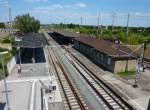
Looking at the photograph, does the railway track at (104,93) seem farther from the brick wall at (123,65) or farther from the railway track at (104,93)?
the brick wall at (123,65)

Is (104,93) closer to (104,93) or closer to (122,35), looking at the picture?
(104,93)

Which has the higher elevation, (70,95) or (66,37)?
(66,37)

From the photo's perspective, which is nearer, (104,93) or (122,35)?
(104,93)

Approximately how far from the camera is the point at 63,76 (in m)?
28.8

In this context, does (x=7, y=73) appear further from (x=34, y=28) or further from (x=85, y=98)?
(x=34, y=28)

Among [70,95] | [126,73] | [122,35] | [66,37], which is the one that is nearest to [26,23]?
[66,37]

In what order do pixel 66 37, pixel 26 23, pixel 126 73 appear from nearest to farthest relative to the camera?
1. pixel 126 73
2. pixel 66 37
3. pixel 26 23

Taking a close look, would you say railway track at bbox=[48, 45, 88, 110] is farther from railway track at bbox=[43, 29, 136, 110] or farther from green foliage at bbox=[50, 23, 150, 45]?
green foliage at bbox=[50, 23, 150, 45]

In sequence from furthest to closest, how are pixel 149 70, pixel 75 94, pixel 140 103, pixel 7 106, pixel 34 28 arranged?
pixel 34 28
pixel 149 70
pixel 75 94
pixel 140 103
pixel 7 106

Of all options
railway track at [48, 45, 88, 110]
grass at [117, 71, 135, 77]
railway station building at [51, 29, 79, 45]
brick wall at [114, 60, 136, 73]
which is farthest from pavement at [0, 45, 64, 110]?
railway station building at [51, 29, 79, 45]

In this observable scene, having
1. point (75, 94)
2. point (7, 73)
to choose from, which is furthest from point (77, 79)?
point (7, 73)

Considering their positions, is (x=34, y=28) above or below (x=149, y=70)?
above

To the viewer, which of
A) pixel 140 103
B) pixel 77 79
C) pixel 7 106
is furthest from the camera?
pixel 77 79

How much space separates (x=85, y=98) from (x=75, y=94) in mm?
1386
